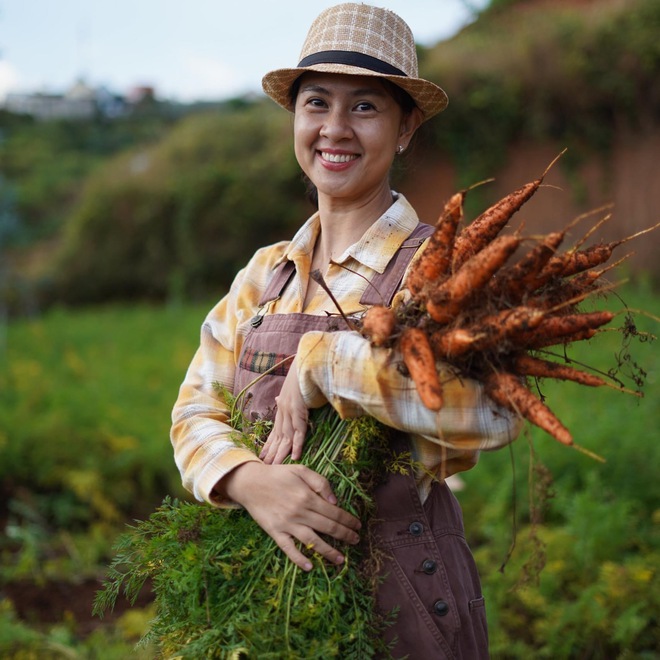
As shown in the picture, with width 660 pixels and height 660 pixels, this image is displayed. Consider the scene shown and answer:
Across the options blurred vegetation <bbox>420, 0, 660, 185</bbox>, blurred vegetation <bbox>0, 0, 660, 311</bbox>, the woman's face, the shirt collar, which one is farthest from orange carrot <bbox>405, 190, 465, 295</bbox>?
blurred vegetation <bbox>420, 0, 660, 185</bbox>

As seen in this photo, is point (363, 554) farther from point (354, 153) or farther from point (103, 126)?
point (103, 126)

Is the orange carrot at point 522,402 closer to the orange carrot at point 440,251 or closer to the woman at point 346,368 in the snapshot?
the woman at point 346,368

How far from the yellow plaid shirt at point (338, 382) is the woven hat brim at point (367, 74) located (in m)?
0.25

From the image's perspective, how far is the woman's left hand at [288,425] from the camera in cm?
178

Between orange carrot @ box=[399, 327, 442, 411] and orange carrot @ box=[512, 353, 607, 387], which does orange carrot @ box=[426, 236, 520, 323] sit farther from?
orange carrot @ box=[512, 353, 607, 387]

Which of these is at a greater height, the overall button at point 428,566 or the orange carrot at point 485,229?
the orange carrot at point 485,229

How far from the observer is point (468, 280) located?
159cm

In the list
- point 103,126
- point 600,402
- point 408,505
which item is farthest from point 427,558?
point 103,126

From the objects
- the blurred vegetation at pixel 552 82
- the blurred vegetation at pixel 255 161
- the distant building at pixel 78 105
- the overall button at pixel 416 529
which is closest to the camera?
the overall button at pixel 416 529

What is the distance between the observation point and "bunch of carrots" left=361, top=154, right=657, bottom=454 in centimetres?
155

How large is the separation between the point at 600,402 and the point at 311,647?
177 inches

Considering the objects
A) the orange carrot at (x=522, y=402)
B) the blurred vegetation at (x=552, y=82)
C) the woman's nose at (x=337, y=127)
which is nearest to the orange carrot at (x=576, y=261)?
the orange carrot at (x=522, y=402)

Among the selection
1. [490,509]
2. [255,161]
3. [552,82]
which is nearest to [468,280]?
[490,509]

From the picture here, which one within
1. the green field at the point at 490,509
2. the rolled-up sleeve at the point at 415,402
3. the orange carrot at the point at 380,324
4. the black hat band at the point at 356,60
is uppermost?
the black hat band at the point at 356,60
